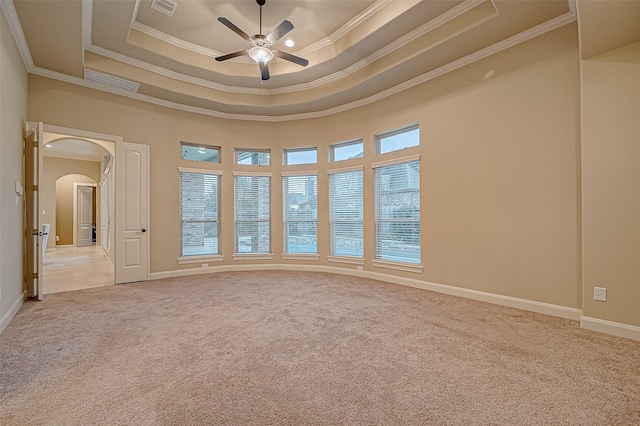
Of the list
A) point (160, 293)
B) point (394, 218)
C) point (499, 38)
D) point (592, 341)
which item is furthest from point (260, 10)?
point (592, 341)

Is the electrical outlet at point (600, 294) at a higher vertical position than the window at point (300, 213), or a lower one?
lower

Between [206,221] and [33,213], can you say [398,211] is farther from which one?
[33,213]

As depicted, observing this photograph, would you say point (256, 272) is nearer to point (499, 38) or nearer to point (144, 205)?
point (144, 205)

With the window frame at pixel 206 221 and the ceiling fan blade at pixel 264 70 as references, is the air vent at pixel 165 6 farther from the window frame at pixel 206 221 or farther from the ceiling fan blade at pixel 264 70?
the window frame at pixel 206 221

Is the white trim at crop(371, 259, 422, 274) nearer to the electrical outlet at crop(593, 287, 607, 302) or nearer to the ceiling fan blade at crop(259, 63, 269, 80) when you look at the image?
the electrical outlet at crop(593, 287, 607, 302)

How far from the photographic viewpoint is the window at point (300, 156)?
251 inches

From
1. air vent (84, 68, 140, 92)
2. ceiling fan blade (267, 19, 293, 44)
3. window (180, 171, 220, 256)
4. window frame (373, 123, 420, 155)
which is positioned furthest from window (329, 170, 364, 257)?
air vent (84, 68, 140, 92)

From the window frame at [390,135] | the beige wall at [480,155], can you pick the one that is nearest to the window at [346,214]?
the beige wall at [480,155]

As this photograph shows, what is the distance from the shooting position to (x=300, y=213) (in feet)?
21.0

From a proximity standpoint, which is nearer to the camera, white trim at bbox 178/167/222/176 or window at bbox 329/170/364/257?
window at bbox 329/170/364/257

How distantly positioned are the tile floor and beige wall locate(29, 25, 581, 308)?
114 cm

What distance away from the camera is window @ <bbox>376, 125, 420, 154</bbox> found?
493 cm

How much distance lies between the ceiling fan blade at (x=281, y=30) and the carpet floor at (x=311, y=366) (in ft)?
10.7

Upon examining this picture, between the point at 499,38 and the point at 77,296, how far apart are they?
21.9 feet
